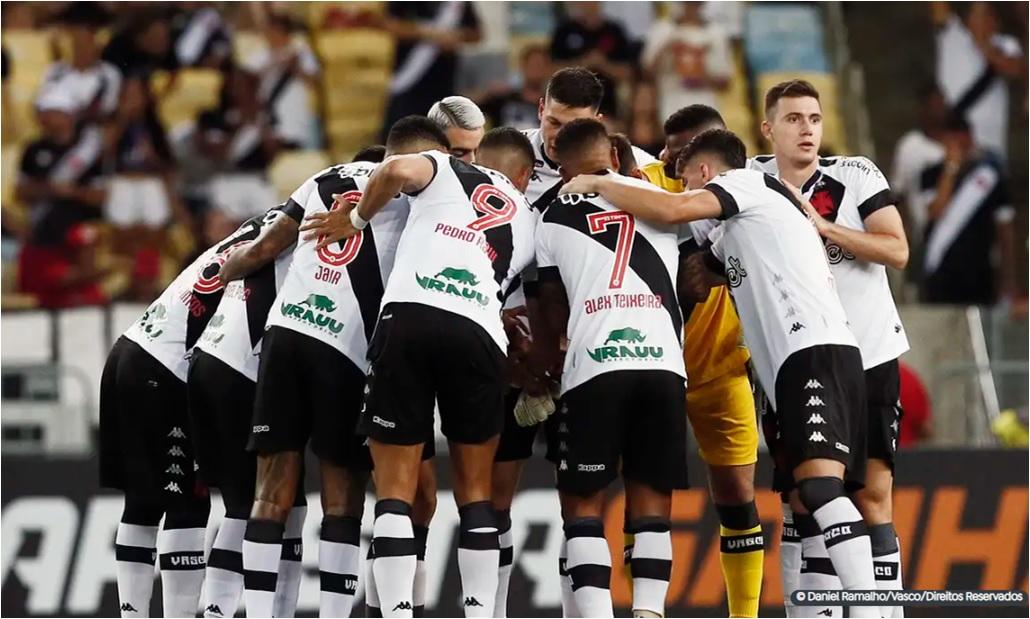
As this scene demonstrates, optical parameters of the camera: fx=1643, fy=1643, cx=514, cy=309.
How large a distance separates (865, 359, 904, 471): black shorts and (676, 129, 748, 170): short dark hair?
3.71 feet

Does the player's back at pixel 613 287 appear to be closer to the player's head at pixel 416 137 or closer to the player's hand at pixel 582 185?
the player's hand at pixel 582 185

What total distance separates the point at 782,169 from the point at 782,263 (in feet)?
2.92

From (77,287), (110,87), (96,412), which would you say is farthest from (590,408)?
(110,87)

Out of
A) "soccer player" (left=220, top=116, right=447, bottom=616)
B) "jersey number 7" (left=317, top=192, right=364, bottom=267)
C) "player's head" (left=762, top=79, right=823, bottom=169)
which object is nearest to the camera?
"soccer player" (left=220, top=116, right=447, bottom=616)

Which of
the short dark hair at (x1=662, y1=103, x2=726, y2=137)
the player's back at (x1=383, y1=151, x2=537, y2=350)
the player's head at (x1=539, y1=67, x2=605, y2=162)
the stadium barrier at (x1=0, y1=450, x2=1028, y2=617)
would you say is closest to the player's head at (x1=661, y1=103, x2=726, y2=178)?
the short dark hair at (x1=662, y1=103, x2=726, y2=137)

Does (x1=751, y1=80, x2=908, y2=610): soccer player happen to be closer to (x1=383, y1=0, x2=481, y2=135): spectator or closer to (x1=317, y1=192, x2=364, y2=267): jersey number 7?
(x1=317, y1=192, x2=364, y2=267): jersey number 7

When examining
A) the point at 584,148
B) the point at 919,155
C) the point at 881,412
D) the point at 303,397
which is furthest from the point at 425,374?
the point at 919,155

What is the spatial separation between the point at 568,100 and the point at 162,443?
2551 millimetres

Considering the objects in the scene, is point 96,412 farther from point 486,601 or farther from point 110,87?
point 486,601

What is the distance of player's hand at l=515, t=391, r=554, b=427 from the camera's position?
7.52 meters

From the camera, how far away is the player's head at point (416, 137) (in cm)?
735

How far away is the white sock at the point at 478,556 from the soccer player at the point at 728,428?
1.32 m

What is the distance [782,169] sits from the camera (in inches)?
307

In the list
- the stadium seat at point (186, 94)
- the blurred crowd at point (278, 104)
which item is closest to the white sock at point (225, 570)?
the blurred crowd at point (278, 104)
